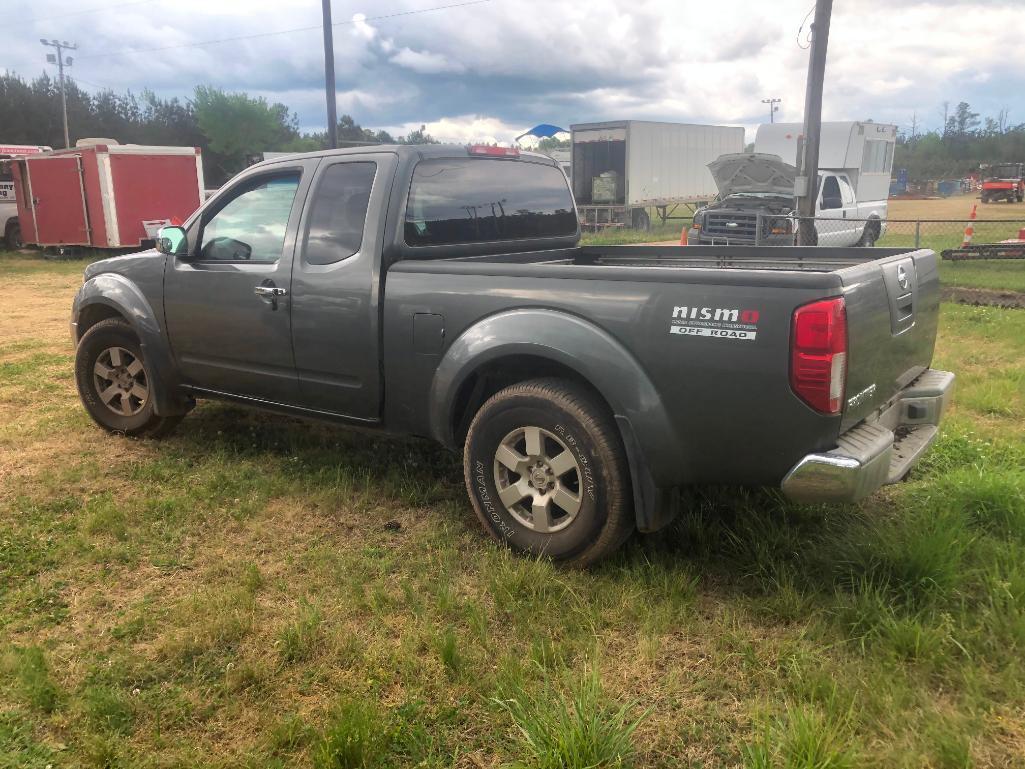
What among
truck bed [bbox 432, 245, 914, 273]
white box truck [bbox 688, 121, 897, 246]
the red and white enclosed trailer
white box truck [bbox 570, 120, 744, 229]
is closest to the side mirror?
truck bed [bbox 432, 245, 914, 273]

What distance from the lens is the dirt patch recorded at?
10062mm

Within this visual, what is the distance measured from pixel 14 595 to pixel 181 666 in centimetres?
105

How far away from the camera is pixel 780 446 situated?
2951 mm

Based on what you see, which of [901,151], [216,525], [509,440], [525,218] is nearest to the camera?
[509,440]

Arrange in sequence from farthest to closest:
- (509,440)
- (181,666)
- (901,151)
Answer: (901,151)
(509,440)
(181,666)

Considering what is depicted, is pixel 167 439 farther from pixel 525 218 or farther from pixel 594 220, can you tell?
pixel 594 220

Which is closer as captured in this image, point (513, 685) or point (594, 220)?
point (513, 685)

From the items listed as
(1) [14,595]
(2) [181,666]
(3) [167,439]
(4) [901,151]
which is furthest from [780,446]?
(4) [901,151]

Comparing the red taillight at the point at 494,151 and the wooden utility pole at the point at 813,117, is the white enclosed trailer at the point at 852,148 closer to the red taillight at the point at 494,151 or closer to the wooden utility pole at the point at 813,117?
the wooden utility pole at the point at 813,117

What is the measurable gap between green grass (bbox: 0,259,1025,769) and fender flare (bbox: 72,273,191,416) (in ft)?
1.75

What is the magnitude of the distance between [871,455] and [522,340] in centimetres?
144

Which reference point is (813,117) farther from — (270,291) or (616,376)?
(616,376)

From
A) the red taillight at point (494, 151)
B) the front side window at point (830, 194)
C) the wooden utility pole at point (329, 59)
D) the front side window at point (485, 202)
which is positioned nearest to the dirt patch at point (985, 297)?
the front side window at point (830, 194)

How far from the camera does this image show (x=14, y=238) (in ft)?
71.3
